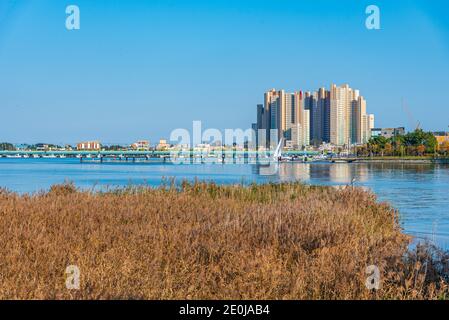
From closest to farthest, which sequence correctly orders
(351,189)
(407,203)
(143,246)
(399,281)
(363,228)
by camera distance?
(399,281), (143,246), (363,228), (351,189), (407,203)

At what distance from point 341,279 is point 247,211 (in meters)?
6.60

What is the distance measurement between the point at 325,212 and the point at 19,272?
28.8 feet

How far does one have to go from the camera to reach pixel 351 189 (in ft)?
76.4

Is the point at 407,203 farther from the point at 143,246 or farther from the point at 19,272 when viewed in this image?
the point at 19,272

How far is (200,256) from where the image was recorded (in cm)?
1007

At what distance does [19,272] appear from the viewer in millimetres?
8555

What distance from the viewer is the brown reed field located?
804 cm

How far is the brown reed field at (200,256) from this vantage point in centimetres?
804
